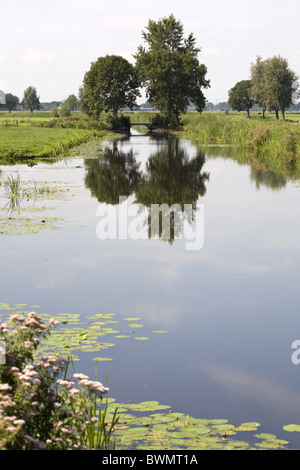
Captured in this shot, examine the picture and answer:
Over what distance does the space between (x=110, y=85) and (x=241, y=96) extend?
6348 centimetres

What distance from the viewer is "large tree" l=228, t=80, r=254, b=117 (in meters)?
146

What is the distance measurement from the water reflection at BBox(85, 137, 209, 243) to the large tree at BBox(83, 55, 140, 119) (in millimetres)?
51805

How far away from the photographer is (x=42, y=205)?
19.5 m

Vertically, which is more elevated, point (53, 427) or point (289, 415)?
point (53, 427)

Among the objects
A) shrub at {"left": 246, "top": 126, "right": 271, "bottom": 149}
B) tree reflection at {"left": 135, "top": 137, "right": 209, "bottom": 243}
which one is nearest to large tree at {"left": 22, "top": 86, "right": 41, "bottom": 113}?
shrub at {"left": 246, "top": 126, "right": 271, "bottom": 149}

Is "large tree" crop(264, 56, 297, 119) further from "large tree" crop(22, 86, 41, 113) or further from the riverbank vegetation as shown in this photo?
"large tree" crop(22, 86, 41, 113)

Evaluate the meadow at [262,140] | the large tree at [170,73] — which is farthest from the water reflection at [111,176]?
the large tree at [170,73]

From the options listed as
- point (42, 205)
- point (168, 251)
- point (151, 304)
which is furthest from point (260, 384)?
point (42, 205)

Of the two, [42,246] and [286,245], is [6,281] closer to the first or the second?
[42,246]

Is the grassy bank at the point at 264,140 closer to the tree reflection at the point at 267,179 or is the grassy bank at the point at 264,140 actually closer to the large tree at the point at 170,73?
the tree reflection at the point at 267,179

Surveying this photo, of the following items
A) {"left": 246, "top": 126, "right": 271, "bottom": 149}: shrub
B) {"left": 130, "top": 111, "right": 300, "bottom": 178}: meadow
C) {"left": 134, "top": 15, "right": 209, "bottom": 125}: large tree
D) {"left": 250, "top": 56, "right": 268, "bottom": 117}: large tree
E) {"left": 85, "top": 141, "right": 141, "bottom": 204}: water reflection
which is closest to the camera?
{"left": 85, "top": 141, "right": 141, "bottom": 204}: water reflection

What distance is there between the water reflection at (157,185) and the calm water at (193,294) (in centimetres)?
24

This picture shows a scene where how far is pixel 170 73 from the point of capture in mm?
89000
